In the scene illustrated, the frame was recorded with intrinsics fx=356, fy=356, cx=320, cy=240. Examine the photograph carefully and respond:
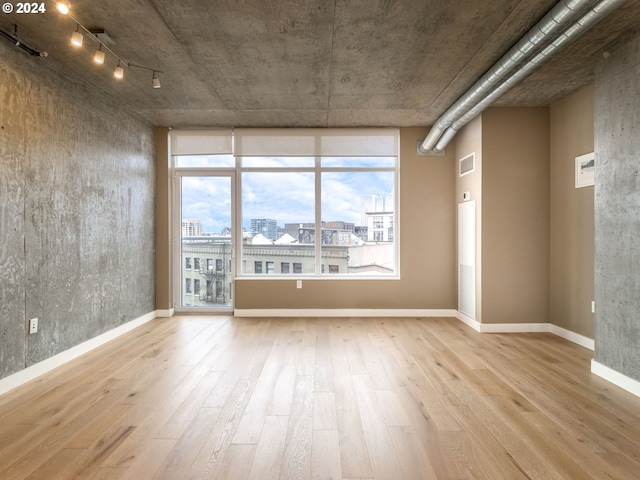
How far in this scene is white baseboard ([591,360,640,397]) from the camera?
2693 millimetres

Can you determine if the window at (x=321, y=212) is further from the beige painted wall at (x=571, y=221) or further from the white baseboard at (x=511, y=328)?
the beige painted wall at (x=571, y=221)

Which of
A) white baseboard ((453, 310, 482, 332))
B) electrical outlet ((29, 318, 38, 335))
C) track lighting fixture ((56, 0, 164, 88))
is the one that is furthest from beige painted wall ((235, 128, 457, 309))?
track lighting fixture ((56, 0, 164, 88))

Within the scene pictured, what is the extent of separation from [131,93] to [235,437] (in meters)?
3.79

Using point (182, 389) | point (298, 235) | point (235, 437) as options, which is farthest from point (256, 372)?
point (298, 235)

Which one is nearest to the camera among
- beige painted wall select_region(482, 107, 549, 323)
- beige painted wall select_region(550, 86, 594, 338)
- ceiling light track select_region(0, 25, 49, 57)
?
ceiling light track select_region(0, 25, 49, 57)

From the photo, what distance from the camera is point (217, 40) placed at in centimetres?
293

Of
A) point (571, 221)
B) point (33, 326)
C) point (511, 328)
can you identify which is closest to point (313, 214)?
point (511, 328)

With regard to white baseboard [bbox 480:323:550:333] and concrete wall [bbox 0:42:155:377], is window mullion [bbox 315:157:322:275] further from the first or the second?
concrete wall [bbox 0:42:155:377]

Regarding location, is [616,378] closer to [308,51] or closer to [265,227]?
[308,51]

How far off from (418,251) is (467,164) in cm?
140

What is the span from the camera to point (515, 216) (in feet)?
14.8

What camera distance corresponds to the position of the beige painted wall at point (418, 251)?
5.32 m

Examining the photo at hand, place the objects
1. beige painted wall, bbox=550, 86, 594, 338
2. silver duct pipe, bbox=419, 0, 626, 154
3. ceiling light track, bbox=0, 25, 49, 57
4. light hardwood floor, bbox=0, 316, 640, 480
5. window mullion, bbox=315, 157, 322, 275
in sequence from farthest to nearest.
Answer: window mullion, bbox=315, 157, 322, 275, beige painted wall, bbox=550, 86, 594, 338, ceiling light track, bbox=0, 25, 49, 57, silver duct pipe, bbox=419, 0, 626, 154, light hardwood floor, bbox=0, 316, 640, 480

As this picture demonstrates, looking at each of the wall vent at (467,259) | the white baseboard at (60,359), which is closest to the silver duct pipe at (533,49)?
the wall vent at (467,259)
